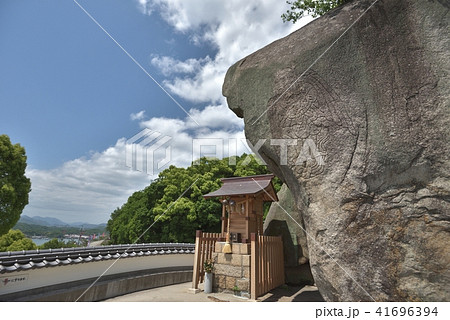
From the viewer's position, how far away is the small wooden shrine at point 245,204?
24.9ft

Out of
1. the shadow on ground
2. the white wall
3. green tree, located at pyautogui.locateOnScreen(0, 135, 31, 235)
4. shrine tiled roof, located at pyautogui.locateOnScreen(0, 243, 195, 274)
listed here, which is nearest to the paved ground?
the shadow on ground

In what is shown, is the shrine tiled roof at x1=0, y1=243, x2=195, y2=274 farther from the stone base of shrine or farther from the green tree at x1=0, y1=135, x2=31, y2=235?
the green tree at x1=0, y1=135, x2=31, y2=235

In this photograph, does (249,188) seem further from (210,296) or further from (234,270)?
(210,296)

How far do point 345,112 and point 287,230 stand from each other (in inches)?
238

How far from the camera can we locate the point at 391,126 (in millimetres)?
2986

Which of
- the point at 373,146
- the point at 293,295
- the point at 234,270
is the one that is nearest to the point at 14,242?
the point at 234,270

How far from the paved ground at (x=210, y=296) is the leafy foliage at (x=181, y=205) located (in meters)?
8.74

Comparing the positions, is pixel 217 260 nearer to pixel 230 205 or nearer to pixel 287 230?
pixel 230 205

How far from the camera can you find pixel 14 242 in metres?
12.6

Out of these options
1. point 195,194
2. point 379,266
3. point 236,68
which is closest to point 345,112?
point 379,266

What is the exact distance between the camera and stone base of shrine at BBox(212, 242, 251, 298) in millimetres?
6215

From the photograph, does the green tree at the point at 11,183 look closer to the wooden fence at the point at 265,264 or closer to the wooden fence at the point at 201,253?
the wooden fence at the point at 201,253

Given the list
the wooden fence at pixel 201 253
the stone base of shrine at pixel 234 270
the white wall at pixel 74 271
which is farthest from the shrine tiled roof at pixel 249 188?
the white wall at pixel 74 271

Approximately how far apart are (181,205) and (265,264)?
10393 mm
